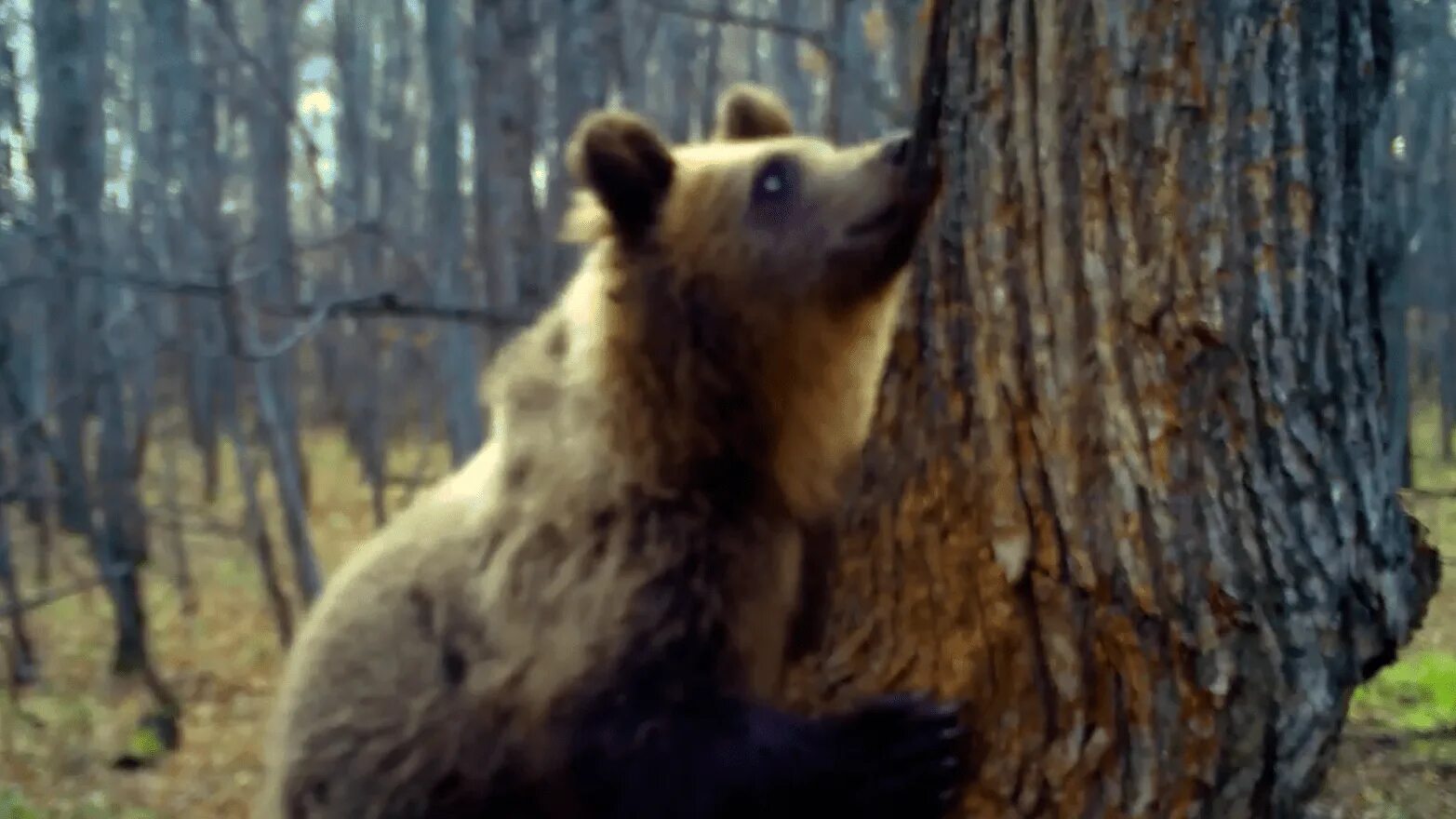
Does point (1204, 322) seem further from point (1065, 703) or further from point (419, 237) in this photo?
point (419, 237)

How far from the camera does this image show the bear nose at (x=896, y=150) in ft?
9.73

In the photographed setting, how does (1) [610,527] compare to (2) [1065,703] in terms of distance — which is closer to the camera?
(2) [1065,703]

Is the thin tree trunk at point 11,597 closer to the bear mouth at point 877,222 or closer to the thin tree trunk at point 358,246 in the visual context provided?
the thin tree trunk at point 358,246

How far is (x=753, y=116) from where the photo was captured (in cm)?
388

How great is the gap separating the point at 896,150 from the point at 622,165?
0.68m

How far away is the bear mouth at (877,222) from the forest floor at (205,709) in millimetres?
4816

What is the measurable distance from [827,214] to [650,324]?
48 cm

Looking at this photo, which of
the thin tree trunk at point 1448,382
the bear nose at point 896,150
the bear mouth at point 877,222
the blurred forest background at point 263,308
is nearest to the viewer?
the bear nose at point 896,150

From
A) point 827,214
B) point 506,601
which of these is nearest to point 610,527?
point 506,601

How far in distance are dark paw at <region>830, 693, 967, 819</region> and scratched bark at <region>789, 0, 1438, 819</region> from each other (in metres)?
0.08

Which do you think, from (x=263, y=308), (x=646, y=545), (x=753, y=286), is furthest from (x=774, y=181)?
(x=263, y=308)

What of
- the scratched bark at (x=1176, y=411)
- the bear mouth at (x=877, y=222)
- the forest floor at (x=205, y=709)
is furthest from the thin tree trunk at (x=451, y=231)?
the scratched bark at (x=1176, y=411)

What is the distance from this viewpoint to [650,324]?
3.24 meters

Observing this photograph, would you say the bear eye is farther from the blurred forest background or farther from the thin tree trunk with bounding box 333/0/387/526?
the thin tree trunk with bounding box 333/0/387/526
